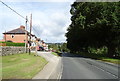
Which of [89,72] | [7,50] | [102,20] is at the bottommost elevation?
[89,72]

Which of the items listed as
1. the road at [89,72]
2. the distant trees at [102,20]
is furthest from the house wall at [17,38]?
the road at [89,72]

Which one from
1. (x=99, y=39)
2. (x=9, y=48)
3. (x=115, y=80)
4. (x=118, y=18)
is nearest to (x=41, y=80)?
(x=115, y=80)

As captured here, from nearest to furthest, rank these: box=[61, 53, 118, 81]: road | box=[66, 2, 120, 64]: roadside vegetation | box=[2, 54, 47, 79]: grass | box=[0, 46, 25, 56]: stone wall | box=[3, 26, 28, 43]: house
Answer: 1. box=[2, 54, 47, 79]: grass
2. box=[61, 53, 118, 81]: road
3. box=[0, 46, 25, 56]: stone wall
4. box=[66, 2, 120, 64]: roadside vegetation
5. box=[3, 26, 28, 43]: house

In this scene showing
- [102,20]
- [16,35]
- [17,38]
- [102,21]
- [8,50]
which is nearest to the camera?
[8,50]

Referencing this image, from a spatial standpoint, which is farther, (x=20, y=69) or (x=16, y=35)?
(x=16, y=35)

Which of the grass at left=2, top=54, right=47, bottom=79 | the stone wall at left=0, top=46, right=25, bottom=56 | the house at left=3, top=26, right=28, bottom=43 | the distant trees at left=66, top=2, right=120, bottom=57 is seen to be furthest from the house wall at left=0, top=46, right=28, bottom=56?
the house at left=3, top=26, right=28, bottom=43

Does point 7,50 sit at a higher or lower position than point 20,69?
higher

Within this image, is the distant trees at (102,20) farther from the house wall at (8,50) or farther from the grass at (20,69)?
the grass at (20,69)

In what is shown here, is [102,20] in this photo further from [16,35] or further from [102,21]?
[16,35]

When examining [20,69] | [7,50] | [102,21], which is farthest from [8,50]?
[20,69]

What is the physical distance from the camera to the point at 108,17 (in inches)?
1640

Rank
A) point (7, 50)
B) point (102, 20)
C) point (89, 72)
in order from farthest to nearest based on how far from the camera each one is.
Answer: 1. point (102, 20)
2. point (7, 50)
3. point (89, 72)

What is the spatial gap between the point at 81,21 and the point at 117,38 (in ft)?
28.9

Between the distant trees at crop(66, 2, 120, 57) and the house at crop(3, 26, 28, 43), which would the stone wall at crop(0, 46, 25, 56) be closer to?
the distant trees at crop(66, 2, 120, 57)
